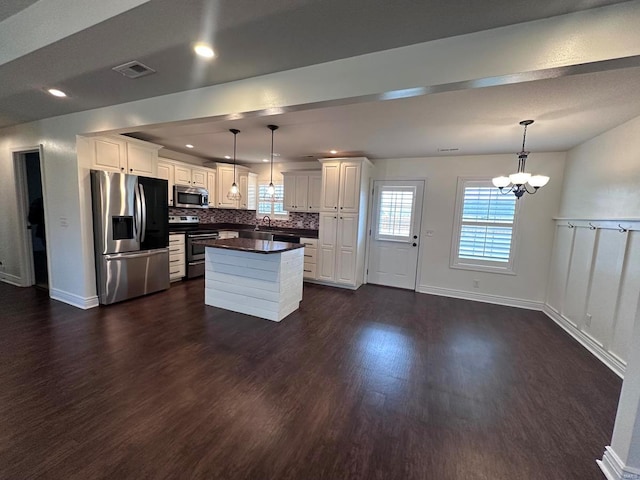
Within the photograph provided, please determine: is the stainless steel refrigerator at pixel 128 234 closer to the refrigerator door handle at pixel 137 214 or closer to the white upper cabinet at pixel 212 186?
the refrigerator door handle at pixel 137 214

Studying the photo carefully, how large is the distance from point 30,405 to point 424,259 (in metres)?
5.10

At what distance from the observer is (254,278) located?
3.40 metres

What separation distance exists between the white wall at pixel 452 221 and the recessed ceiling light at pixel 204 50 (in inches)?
152

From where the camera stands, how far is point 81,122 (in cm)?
317

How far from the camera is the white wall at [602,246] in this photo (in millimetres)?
2541

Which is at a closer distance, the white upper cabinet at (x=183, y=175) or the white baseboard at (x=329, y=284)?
the white upper cabinet at (x=183, y=175)

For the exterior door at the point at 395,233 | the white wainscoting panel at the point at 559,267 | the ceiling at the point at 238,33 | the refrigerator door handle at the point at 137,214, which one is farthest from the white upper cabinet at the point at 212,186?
the white wainscoting panel at the point at 559,267

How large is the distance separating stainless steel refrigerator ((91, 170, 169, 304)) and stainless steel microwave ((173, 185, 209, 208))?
61 cm

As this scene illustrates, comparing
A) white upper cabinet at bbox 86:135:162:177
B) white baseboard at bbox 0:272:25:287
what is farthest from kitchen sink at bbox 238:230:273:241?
white baseboard at bbox 0:272:25:287

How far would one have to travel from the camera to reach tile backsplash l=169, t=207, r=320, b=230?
19.1 ft

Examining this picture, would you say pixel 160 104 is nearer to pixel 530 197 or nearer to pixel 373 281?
pixel 373 281

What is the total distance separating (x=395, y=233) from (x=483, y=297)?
1861mm

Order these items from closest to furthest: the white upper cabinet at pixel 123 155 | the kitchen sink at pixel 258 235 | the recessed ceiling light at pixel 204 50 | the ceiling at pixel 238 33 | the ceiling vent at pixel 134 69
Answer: the ceiling at pixel 238 33 → the recessed ceiling light at pixel 204 50 → the ceiling vent at pixel 134 69 → the white upper cabinet at pixel 123 155 → the kitchen sink at pixel 258 235

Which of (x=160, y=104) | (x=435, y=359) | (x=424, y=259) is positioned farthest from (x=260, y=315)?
(x=424, y=259)
